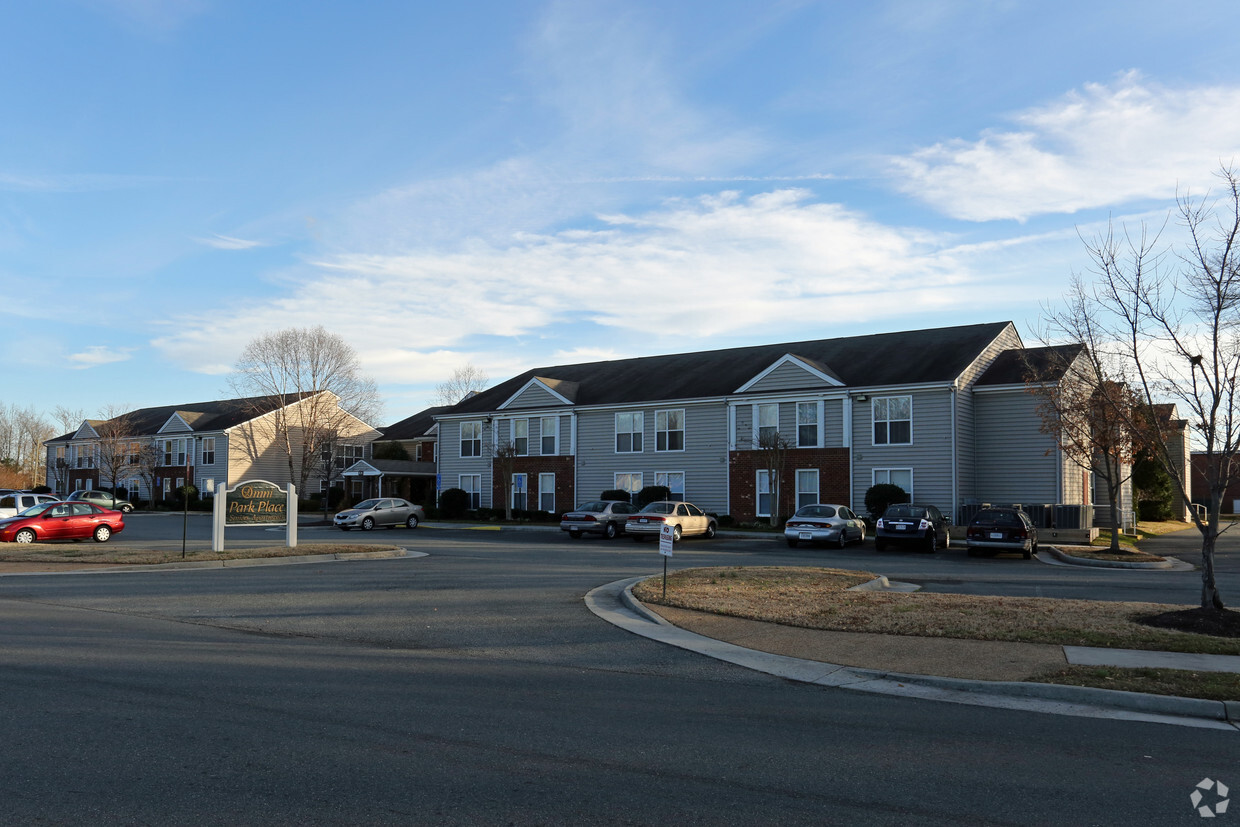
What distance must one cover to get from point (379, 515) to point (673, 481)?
12.8 meters

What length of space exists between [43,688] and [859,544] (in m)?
25.9

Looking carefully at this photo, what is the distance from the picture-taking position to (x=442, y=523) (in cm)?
4366

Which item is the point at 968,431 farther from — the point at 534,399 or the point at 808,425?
the point at 534,399

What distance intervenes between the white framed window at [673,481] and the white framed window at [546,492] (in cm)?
585

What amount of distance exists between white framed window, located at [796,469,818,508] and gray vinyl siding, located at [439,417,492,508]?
54.8 ft

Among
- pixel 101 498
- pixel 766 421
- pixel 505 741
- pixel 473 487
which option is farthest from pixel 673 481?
pixel 101 498

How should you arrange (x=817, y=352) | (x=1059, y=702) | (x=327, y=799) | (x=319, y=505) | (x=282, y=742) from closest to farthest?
1. (x=327, y=799)
2. (x=282, y=742)
3. (x=1059, y=702)
4. (x=817, y=352)
5. (x=319, y=505)

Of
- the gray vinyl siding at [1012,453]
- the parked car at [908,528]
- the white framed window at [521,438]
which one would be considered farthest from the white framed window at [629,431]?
the parked car at [908,528]

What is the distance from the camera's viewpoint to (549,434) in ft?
148

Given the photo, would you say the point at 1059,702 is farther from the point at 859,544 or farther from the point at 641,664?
the point at 859,544

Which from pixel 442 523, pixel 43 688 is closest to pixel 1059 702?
pixel 43 688

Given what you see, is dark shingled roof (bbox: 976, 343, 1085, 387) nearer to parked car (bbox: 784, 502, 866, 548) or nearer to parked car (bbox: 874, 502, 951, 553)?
parked car (bbox: 874, 502, 951, 553)

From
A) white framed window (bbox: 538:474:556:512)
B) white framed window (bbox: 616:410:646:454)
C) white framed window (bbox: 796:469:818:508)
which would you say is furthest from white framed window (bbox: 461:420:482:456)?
white framed window (bbox: 796:469:818:508)

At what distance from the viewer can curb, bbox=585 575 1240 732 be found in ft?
25.3
